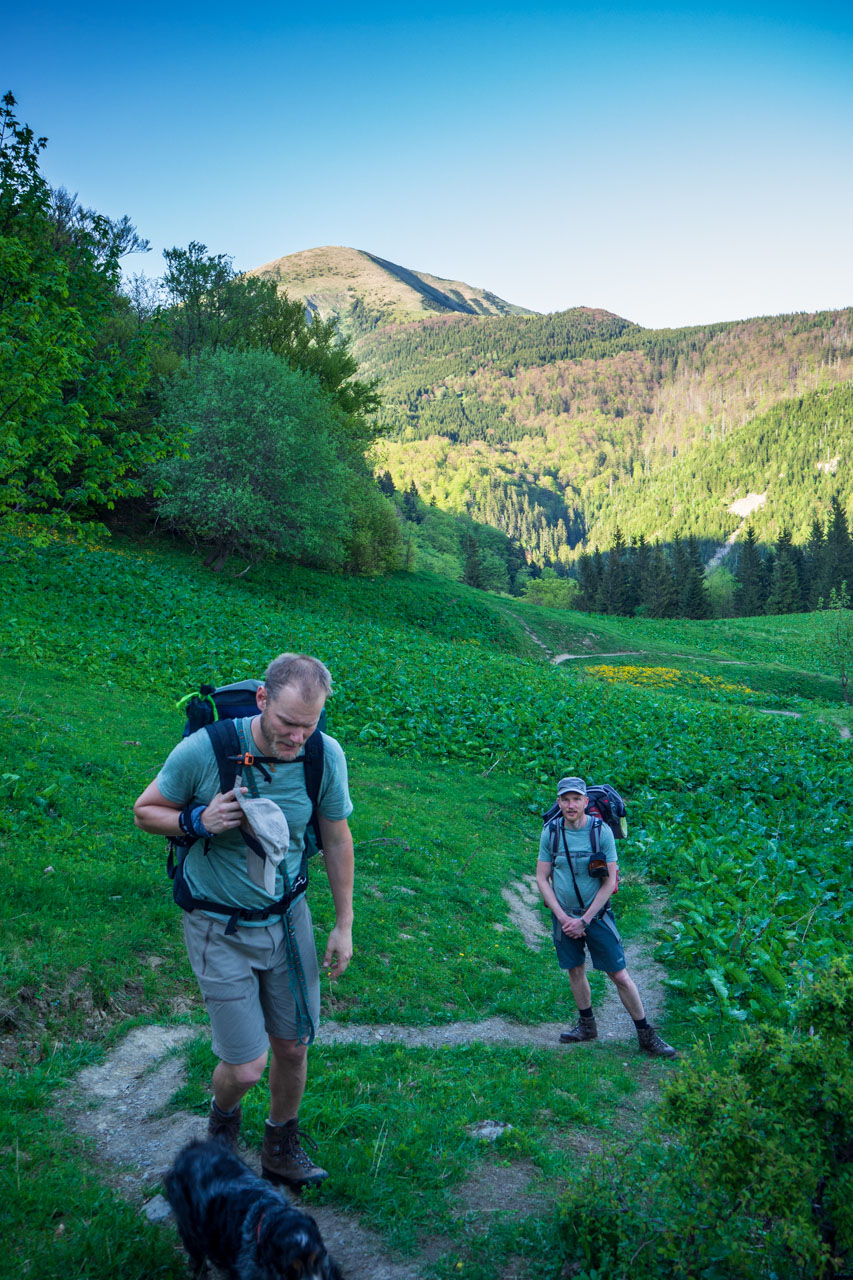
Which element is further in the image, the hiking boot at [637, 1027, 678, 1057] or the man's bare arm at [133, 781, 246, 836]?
the hiking boot at [637, 1027, 678, 1057]

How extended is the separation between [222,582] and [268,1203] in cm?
3508

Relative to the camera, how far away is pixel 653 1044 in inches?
291

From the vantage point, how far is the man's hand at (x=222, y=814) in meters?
3.73

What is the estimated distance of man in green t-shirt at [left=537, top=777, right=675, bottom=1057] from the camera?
734 cm

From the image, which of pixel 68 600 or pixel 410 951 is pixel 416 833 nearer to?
pixel 410 951

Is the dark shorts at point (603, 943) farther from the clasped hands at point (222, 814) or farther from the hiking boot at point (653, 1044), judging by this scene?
the clasped hands at point (222, 814)

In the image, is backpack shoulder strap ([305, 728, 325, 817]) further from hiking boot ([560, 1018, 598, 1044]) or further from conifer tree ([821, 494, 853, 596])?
conifer tree ([821, 494, 853, 596])

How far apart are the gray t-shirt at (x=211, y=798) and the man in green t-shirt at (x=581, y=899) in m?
3.85

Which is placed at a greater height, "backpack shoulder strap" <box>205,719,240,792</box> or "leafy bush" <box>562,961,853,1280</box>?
"backpack shoulder strap" <box>205,719,240,792</box>

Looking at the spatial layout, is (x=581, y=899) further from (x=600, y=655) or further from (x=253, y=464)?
(x=600, y=655)

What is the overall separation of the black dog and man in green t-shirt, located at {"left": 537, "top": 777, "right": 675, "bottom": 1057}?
168 inches

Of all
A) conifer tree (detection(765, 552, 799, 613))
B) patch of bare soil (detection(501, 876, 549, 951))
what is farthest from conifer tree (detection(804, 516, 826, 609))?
patch of bare soil (detection(501, 876, 549, 951))

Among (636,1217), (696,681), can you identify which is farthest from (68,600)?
(696,681)

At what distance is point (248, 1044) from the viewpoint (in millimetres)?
3998
